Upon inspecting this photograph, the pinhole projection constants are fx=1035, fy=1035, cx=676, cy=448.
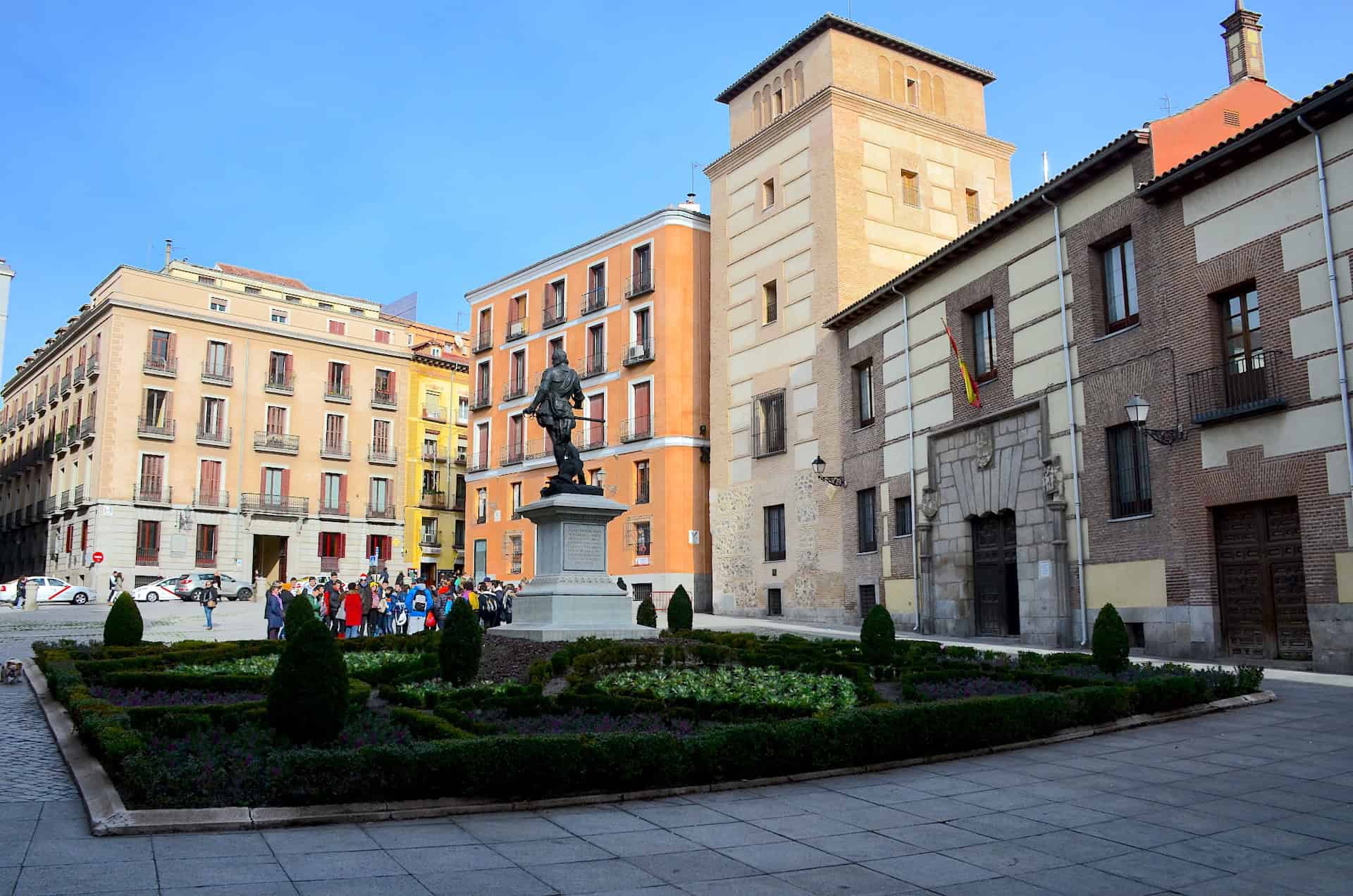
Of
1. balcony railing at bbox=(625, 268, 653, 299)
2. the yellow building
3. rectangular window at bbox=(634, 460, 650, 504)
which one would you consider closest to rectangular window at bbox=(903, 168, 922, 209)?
balcony railing at bbox=(625, 268, 653, 299)

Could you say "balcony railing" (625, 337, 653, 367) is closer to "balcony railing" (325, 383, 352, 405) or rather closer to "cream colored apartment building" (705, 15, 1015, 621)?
"cream colored apartment building" (705, 15, 1015, 621)

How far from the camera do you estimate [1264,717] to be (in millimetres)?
11734

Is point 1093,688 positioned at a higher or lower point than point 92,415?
lower

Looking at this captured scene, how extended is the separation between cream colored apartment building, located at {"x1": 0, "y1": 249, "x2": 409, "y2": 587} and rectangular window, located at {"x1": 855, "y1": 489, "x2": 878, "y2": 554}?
1500 inches

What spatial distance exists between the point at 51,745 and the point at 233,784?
4409 mm

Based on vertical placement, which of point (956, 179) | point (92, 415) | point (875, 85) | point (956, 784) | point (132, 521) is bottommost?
point (956, 784)

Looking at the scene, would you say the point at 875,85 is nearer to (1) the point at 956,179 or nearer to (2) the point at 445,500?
(1) the point at 956,179

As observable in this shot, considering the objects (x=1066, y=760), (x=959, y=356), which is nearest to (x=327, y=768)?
(x=1066, y=760)

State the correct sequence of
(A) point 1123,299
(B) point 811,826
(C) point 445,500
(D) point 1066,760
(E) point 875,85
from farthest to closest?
1. (C) point 445,500
2. (E) point 875,85
3. (A) point 1123,299
4. (D) point 1066,760
5. (B) point 811,826

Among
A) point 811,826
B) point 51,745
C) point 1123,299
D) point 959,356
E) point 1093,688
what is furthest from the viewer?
point 959,356

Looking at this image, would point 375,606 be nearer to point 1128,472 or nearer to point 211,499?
point 1128,472

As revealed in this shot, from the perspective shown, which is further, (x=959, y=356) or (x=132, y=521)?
(x=132, y=521)

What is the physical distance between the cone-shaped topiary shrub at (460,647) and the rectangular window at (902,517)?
1681 centimetres

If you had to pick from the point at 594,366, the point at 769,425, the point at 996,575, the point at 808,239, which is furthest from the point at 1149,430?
the point at 594,366
